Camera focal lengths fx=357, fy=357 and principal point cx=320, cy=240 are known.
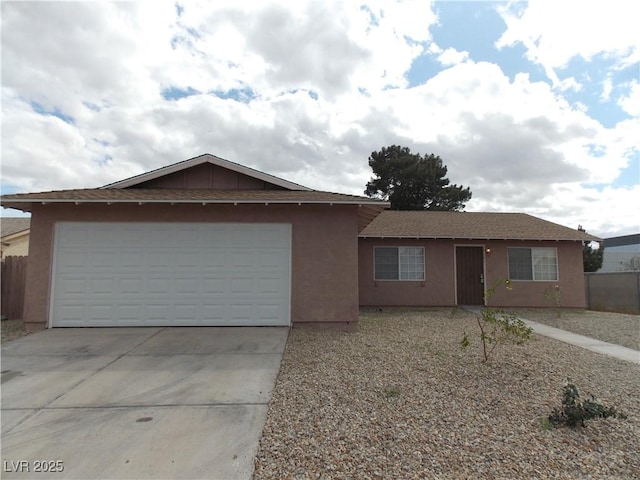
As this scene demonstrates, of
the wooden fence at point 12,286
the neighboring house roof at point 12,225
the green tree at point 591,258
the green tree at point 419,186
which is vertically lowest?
the wooden fence at point 12,286

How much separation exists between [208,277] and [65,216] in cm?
→ 358

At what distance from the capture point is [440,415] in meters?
3.87

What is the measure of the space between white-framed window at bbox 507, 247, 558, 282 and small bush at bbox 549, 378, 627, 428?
10457 mm

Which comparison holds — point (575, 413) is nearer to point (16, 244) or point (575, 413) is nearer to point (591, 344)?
point (591, 344)

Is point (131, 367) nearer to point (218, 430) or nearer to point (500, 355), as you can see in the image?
point (218, 430)

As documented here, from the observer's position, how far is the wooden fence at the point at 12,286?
31.8ft

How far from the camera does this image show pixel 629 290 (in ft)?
44.0

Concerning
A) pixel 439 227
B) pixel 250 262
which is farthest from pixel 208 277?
pixel 439 227

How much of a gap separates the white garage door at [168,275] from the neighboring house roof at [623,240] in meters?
54.4

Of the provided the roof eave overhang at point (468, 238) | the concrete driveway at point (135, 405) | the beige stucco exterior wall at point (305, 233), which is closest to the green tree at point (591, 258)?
the roof eave overhang at point (468, 238)

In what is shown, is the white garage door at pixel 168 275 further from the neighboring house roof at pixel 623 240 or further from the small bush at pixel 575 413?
the neighboring house roof at pixel 623 240

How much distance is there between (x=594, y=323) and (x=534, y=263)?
11.5ft

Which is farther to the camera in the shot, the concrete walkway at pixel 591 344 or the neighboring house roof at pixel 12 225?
the neighboring house roof at pixel 12 225

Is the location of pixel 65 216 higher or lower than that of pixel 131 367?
higher
